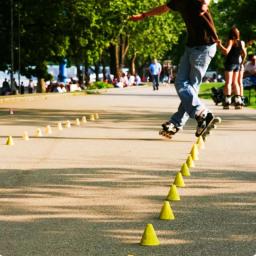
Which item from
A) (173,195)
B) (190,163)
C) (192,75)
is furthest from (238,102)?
(173,195)

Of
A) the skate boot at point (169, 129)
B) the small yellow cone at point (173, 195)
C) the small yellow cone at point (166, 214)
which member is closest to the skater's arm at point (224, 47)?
the skate boot at point (169, 129)

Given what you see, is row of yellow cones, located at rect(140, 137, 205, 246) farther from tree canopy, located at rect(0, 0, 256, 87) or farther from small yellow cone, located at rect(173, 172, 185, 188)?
tree canopy, located at rect(0, 0, 256, 87)

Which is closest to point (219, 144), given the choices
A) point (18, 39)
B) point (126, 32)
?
point (18, 39)

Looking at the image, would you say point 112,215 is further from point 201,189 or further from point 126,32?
point 126,32

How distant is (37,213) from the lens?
6027mm

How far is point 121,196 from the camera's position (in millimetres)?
6816

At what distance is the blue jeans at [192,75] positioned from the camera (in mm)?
10992

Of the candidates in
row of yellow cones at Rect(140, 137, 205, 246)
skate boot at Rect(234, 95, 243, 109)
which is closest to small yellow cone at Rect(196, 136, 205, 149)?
row of yellow cones at Rect(140, 137, 205, 246)

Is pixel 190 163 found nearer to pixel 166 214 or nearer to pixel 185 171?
pixel 185 171

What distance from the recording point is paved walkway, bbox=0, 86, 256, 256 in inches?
197

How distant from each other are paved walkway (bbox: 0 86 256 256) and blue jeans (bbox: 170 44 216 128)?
23.1 inches

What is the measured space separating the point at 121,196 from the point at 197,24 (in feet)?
15.6

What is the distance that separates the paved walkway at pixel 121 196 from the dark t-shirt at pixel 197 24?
4.89 feet

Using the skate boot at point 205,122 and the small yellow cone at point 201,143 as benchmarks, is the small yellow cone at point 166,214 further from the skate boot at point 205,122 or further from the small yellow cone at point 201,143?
the skate boot at point 205,122
